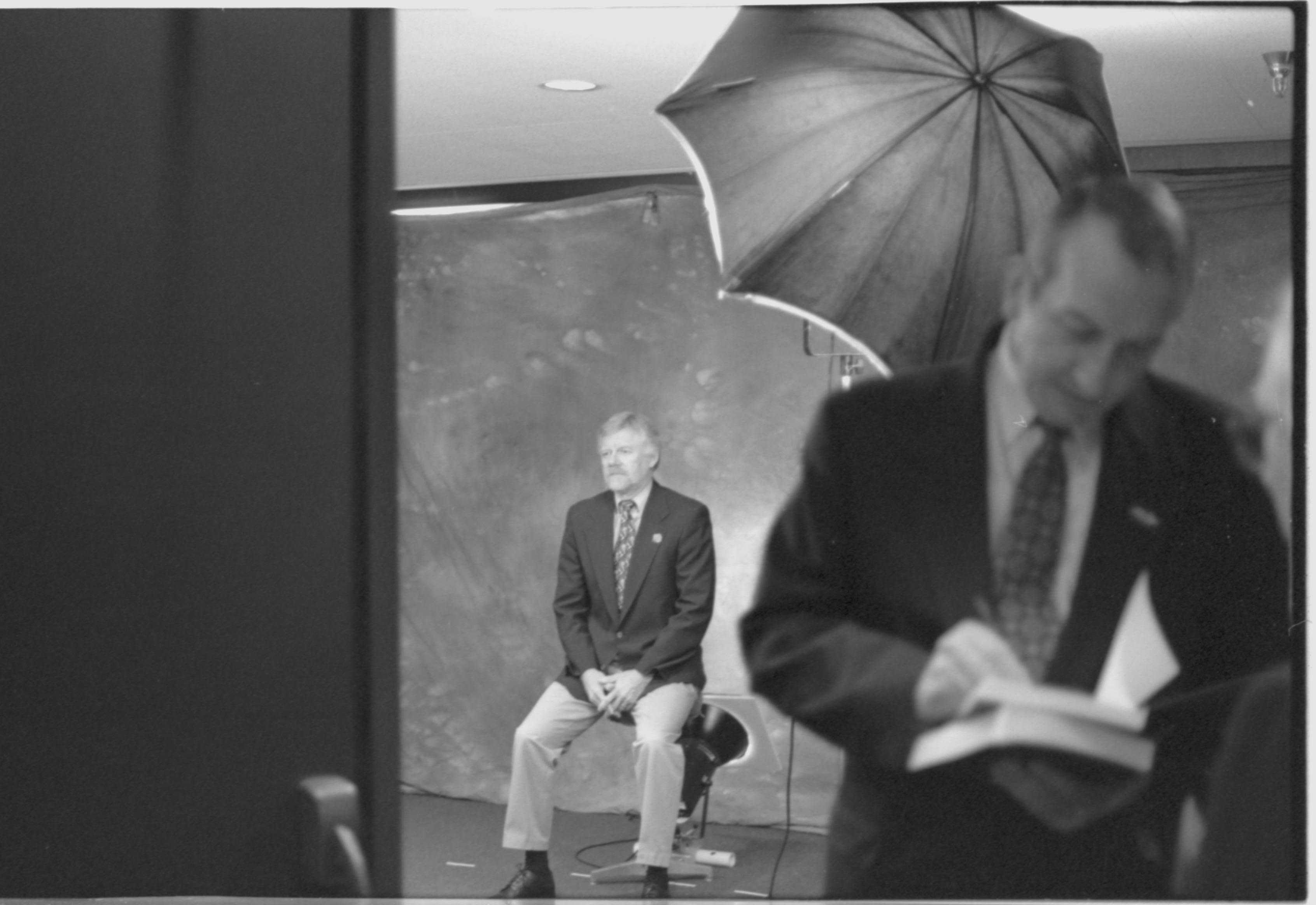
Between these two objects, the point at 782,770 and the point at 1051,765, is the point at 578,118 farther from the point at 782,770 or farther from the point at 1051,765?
the point at 1051,765

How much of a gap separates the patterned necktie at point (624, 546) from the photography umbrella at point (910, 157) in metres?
0.50

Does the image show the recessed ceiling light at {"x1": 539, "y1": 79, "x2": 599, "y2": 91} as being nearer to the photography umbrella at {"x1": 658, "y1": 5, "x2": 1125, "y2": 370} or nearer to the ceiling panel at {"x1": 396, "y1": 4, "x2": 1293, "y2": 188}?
the ceiling panel at {"x1": 396, "y1": 4, "x2": 1293, "y2": 188}

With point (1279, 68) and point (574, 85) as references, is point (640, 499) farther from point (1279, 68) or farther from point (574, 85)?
point (1279, 68)

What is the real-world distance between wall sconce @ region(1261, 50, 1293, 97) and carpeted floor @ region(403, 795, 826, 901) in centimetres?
180

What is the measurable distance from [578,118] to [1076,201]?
3.38 ft

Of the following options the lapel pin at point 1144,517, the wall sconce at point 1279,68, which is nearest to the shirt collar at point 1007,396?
the lapel pin at point 1144,517

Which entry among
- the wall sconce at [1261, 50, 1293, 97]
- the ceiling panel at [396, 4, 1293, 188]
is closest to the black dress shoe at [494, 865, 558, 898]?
the ceiling panel at [396, 4, 1293, 188]

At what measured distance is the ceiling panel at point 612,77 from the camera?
9.25ft

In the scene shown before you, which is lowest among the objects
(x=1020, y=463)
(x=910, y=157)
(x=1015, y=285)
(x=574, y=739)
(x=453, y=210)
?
(x=574, y=739)

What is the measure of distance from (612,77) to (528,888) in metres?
1.66

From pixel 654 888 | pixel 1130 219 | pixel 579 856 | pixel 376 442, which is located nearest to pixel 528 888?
pixel 579 856

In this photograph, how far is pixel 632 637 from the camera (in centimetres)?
283

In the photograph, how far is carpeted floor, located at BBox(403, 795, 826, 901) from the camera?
2.84m

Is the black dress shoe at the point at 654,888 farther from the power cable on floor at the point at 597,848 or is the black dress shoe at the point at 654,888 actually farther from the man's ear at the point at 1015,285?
the man's ear at the point at 1015,285
